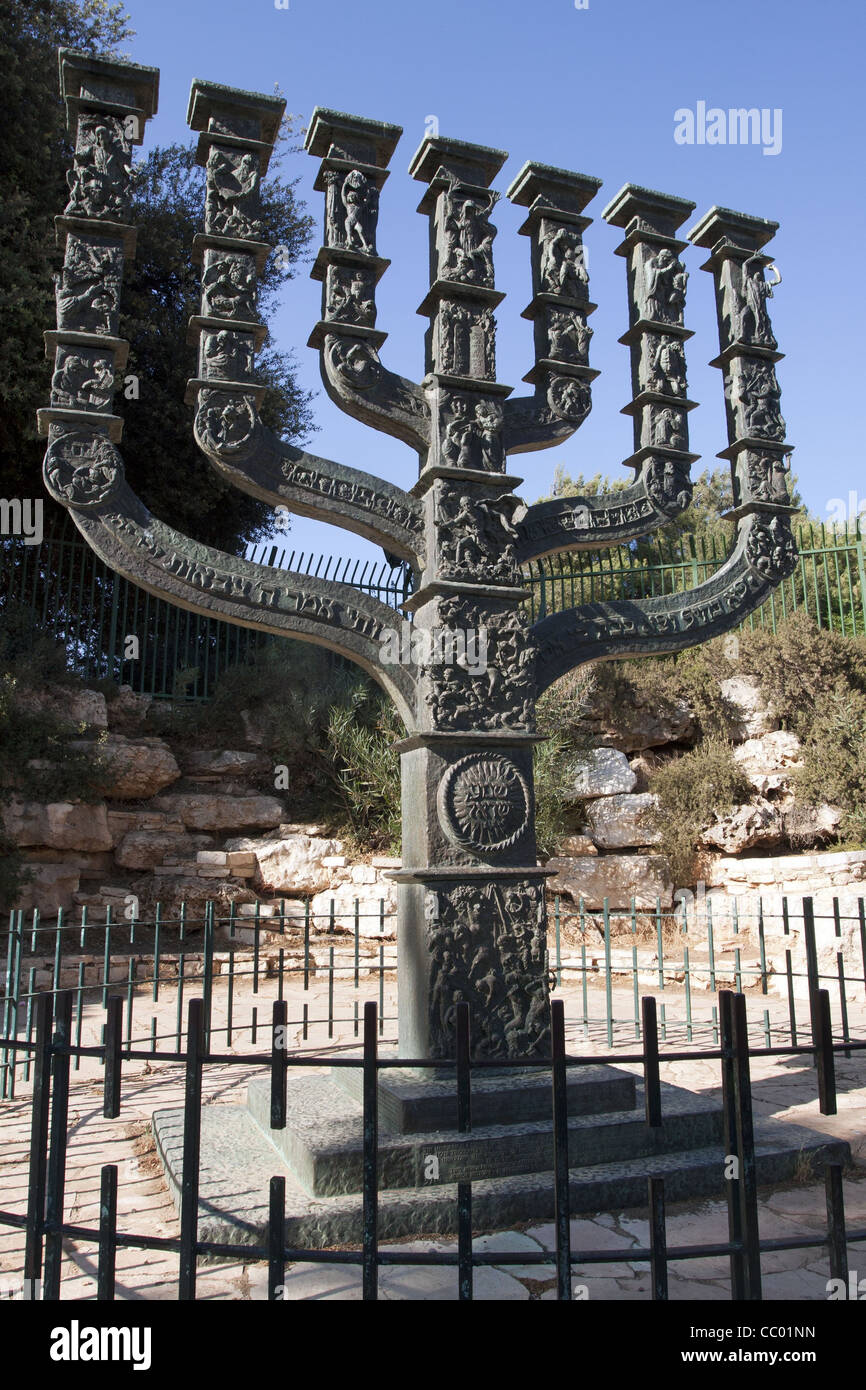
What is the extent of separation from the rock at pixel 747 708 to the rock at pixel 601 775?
56.3 inches

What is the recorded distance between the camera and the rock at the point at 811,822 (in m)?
9.43

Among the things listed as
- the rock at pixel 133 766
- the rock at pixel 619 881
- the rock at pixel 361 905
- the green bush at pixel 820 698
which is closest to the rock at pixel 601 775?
the rock at pixel 619 881

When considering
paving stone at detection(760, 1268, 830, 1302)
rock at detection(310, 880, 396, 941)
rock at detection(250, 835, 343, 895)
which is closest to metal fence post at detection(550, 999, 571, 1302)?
paving stone at detection(760, 1268, 830, 1302)

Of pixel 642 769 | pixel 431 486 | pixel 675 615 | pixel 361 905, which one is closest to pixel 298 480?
pixel 431 486

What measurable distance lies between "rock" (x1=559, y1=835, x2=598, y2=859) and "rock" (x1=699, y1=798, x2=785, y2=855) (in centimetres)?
119

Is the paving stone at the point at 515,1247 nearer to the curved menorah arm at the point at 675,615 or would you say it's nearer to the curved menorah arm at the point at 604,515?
the curved menorah arm at the point at 675,615

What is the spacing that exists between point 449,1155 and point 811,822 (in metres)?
7.42

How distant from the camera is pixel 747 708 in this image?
1084 centimetres

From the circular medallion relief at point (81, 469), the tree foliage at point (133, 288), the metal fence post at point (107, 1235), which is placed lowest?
the metal fence post at point (107, 1235)

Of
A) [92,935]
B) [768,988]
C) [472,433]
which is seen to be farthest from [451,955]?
[92,935]

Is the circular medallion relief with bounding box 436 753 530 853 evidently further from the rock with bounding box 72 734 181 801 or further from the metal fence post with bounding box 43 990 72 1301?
the rock with bounding box 72 734 181 801

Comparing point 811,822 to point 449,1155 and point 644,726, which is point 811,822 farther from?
point 449,1155

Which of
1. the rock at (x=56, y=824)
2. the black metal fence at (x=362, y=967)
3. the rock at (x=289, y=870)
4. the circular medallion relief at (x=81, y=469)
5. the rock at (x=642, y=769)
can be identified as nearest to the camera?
the circular medallion relief at (x=81, y=469)

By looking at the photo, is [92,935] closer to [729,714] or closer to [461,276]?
[461,276]
